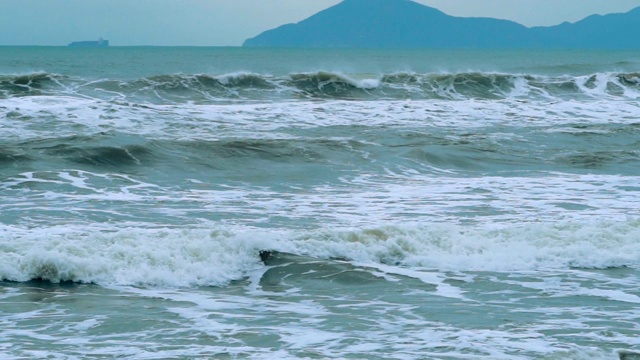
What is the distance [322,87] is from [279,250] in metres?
17.6

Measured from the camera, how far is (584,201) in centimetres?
1185

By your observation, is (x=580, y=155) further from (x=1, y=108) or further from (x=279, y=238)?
(x=1, y=108)

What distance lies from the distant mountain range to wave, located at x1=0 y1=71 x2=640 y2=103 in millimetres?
127929

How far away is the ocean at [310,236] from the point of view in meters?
6.75

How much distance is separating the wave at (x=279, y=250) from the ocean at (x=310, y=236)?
0.02 metres

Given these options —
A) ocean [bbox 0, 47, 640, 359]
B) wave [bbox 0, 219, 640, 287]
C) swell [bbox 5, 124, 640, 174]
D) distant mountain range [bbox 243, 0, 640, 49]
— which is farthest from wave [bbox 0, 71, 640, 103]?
distant mountain range [bbox 243, 0, 640, 49]

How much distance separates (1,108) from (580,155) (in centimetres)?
1131

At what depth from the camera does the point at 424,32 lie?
164 m

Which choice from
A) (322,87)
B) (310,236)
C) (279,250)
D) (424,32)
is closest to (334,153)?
(310,236)

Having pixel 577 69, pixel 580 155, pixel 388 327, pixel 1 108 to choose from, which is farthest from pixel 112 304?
pixel 577 69

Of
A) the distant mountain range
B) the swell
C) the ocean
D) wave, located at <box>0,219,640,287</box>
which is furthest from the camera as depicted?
the distant mountain range

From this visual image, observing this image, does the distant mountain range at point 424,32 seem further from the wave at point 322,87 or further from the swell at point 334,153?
the swell at point 334,153

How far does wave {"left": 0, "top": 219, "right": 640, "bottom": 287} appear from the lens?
328 inches

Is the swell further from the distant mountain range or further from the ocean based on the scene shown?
the distant mountain range
